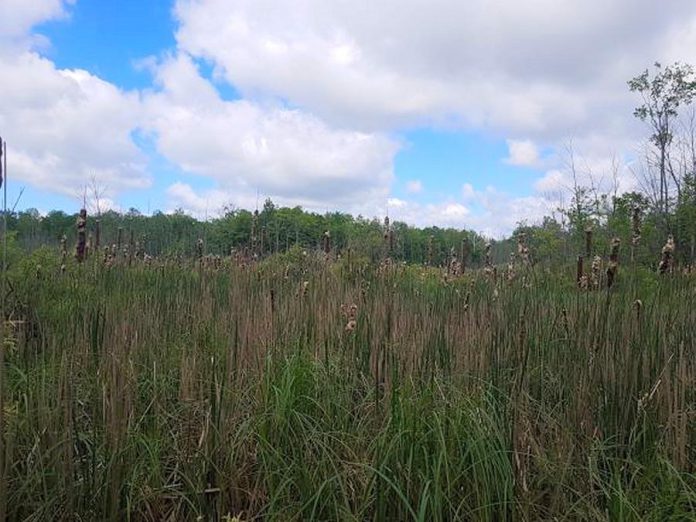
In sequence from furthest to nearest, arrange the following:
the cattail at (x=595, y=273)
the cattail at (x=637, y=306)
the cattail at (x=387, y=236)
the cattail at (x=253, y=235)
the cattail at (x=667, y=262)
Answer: the cattail at (x=253, y=235)
the cattail at (x=387, y=236)
the cattail at (x=667, y=262)
the cattail at (x=595, y=273)
the cattail at (x=637, y=306)

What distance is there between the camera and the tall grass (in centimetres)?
209

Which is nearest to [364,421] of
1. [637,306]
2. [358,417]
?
[358,417]

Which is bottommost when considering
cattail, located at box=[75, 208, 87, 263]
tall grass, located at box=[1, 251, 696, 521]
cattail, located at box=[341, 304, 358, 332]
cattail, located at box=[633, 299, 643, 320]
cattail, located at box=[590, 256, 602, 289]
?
tall grass, located at box=[1, 251, 696, 521]

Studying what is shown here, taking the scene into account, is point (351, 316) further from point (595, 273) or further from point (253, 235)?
point (253, 235)

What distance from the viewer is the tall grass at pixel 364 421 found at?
2088 millimetres

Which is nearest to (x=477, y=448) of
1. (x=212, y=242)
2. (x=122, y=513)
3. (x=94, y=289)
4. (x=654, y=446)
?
(x=654, y=446)

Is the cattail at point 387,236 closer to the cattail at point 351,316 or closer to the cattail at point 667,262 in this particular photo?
the cattail at point 351,316

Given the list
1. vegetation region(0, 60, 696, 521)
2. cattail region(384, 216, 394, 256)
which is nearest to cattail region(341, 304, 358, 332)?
vegetation region(0, 60, 696, 521)

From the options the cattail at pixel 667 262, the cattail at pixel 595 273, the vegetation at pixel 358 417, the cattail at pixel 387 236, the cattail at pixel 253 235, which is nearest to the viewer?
the vegetation at pixel 358 417

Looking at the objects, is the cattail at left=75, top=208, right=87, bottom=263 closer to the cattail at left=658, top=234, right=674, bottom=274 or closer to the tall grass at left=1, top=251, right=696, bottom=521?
the tall grass at left=1, top=251, right=696, bottom=521

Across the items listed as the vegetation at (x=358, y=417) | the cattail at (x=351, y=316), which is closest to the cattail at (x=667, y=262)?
the vegetation at (x=358, y=417)

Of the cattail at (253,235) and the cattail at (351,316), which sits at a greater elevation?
the cattail at (253,235)

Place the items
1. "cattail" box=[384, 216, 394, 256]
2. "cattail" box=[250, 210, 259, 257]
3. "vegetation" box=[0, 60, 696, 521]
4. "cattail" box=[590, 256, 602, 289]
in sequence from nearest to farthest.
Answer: "vegetation" box=[0, 60, 696, 521] < "cattail" box=[590, 256, 602, 289] < "cattail" box=[384, 216, 394, 256] < "cattail" box=[250, 210, 259, 257]

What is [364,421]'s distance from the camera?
8.89 ft
